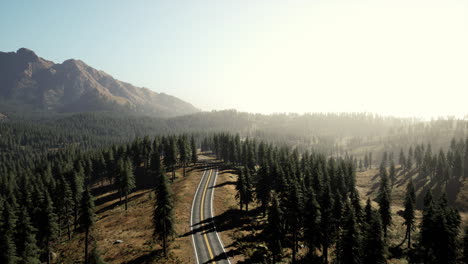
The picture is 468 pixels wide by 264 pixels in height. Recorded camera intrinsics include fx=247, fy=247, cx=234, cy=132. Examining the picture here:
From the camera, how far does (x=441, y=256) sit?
36812 mm

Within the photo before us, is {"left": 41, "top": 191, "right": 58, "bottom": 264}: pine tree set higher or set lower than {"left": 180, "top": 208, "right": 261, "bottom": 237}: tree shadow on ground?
higher

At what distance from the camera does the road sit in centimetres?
4281

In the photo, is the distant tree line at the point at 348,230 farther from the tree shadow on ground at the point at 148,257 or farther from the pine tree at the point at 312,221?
the tree shadow on ground at the point at 148,257

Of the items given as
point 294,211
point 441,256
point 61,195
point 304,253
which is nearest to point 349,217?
point 294,211

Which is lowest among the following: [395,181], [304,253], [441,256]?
[395,181]

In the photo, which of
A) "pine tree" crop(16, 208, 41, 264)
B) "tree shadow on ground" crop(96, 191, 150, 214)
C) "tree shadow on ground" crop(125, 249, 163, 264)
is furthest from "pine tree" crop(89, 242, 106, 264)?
"tree shadow on ground" crop(96, 191, 150, 214)

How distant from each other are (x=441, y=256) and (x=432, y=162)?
117165 millimetres

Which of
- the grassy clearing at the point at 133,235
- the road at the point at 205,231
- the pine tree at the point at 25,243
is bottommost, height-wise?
the grassy clearing at the point at 133,235

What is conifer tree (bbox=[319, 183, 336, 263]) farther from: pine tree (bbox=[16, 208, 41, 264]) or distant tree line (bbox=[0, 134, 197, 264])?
pine tree (bbox=[16, 208, 41, 264])

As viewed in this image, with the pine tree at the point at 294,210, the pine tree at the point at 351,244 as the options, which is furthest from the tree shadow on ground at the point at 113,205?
the pine tree at the point at 351,244

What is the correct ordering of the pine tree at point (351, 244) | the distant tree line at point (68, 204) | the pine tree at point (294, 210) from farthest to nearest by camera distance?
the pine tree at point (294, 210), the distant tree line at point (68, 204), the pine tree at point (351, 244)

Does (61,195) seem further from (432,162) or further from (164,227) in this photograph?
(432,162)

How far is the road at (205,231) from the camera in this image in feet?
140

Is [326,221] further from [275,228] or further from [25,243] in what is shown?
[25,243]
